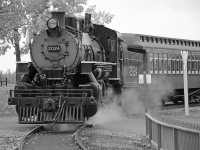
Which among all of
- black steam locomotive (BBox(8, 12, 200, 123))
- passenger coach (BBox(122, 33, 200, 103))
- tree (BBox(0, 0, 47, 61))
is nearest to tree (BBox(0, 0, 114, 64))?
tree (BBox(0, 0, 47, 61))

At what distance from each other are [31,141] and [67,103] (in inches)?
109

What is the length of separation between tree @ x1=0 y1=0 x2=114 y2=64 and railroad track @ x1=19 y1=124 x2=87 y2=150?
1755cm

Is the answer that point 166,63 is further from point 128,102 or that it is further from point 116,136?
point 116,136

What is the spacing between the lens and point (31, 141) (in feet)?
41.3

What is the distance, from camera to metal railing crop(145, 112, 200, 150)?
8.57 meters

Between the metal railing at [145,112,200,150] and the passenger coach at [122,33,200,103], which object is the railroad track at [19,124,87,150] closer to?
the metal railing at [145,112,200,150]

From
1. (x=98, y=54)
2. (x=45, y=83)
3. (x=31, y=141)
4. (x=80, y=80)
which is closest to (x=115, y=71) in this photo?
(x=98, y=54)

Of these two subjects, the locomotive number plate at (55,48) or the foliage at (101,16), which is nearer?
the locomotive number plate at (55,48)

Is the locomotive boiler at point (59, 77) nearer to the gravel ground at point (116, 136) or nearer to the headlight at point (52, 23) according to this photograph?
the headlight at point (52, 23)

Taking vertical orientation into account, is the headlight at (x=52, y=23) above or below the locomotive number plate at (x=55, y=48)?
above

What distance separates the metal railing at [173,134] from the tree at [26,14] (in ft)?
66.7

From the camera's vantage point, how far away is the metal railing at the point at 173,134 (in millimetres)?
8570

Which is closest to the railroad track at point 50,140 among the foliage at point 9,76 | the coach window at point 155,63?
the coach window at point 155,63

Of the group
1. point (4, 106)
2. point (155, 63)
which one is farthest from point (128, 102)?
point (4, 106)
